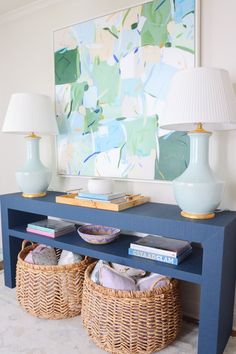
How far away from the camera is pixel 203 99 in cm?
121

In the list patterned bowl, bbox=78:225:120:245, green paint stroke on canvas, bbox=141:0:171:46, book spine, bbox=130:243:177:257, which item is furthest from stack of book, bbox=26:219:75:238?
green paint stroke on canvas, bbox=141:0:171:46

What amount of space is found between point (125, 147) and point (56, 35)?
0.97 metres

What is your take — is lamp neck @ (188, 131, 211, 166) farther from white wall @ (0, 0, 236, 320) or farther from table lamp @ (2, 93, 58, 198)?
table lamp @ (2, 93, 58, 198)

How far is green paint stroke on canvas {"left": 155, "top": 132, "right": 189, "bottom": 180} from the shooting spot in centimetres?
163

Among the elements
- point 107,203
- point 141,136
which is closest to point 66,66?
point 141,136

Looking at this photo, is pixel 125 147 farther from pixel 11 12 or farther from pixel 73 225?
pixel 11 12

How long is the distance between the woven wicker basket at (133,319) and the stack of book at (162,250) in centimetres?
13

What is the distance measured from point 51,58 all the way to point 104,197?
1178 millimetres

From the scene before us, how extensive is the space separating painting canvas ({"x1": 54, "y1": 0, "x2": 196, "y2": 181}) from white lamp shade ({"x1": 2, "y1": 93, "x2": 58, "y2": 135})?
20cm

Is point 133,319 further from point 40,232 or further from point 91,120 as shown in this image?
point 91,120

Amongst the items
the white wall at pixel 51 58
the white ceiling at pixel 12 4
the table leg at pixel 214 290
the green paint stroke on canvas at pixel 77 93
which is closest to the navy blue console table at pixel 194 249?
the table leg at pixel 214 290

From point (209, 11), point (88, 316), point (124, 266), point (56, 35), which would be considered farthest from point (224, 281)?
point (56, 35)

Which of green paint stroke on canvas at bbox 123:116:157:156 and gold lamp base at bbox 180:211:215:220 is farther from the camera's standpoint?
green paint stroke on canvas at bbox 123:116:157:156

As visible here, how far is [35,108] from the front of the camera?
6.15 ft
